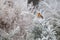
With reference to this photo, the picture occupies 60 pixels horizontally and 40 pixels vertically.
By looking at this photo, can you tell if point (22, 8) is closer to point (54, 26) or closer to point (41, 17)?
point (41, 17)

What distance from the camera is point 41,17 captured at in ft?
5.05

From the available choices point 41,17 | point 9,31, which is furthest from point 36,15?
point 9,31

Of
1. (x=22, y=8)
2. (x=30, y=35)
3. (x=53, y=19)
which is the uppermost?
(x=22, y=8)

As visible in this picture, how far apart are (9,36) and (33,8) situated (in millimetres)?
348

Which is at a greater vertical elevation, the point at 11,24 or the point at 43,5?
the point at 43,5

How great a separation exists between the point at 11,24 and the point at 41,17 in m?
0.28

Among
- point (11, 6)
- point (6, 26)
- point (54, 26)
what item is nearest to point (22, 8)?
point (11, 6)

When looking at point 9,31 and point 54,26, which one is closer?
point 9,31

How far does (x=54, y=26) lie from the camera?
5.04ft

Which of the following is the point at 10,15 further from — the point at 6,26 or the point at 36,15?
the point at 36,15

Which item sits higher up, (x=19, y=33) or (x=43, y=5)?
(x=43, y=5)

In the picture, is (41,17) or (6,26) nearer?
(6,26)

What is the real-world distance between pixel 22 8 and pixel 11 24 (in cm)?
17

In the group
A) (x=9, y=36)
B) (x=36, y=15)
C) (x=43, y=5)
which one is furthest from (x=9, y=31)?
(x=43, y=5)
